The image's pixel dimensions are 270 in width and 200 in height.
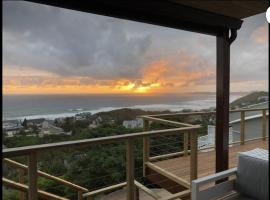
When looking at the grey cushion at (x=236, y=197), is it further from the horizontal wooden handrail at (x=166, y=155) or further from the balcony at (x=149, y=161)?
the horizontal wooden handrail at (x=166, y=155)

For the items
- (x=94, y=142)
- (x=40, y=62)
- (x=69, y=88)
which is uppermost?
(x=40, y=62)

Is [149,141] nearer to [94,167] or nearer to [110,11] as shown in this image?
[94,167]

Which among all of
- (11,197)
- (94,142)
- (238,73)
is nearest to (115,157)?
(11,197)

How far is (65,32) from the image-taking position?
15.0ft

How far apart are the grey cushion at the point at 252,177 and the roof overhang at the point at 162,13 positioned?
1609mm

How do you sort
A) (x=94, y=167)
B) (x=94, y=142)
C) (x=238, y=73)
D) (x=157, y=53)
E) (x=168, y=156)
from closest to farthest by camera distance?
(x=94, y=142)
(x=94, y=167)
(x=238, y=73)
(x=168, y=156)
(x=157, y=53)

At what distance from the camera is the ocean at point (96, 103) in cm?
374

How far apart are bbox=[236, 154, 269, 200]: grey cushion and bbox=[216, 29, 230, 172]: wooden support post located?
37.0 inches

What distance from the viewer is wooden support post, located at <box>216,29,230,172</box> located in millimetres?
3230

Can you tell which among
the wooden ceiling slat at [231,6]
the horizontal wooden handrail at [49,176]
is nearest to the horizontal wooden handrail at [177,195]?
the horizontal wooden handrail at [49,176]

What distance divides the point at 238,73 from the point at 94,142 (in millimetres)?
2660

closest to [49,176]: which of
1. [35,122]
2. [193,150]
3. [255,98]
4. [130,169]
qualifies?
[35,122]

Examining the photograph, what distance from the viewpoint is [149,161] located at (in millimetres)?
4512

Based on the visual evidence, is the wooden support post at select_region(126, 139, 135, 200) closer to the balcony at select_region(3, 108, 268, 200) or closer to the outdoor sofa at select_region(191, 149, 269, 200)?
the balcony at select_region(3, 108, 268, 200)
